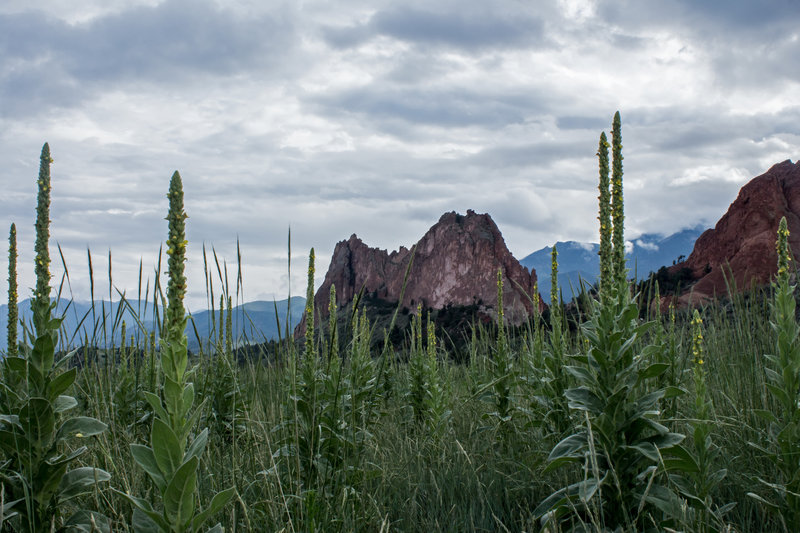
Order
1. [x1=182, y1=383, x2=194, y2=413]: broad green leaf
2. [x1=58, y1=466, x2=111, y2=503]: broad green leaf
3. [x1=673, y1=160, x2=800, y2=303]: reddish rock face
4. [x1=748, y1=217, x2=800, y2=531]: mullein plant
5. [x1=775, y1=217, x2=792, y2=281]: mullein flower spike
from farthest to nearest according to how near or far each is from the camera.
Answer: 1. [x1=673, y1=160, x2=800, y2=303]: reddish rock face
2. [x1=775, y1=217, x2=792, y2=281]: mullein flower spike
3. [x1=748, y1=217, x2=800, y2=531]: mullein plant
4. [x1=58, y1=466, x2=111, y2=503]: broad green leaf
5. [x1=182, y1=383, x2=194, y2=413]: broad green leaf

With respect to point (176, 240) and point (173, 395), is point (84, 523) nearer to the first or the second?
point (173, 395)

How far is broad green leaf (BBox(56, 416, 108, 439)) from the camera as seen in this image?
2.77 m

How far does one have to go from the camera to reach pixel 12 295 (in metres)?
2.98

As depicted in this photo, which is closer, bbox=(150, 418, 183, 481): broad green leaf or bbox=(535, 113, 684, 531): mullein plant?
bbox=(150, 418, 183, 481): broad green leaf

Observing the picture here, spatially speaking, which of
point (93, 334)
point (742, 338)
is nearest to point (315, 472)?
point (93, 334)

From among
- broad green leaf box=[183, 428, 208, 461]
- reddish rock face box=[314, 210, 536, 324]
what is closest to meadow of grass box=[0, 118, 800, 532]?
broad green leaf box=[183, 428, 208, 461]

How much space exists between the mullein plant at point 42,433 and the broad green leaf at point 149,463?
1.93ft

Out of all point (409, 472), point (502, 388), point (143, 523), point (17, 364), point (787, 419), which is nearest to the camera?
point (143, 523)

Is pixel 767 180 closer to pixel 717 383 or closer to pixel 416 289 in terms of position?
pixel 717 383

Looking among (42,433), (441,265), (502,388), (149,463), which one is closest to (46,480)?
(42,433)

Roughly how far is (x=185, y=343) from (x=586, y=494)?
2176 mm

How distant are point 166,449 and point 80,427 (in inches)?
37.9

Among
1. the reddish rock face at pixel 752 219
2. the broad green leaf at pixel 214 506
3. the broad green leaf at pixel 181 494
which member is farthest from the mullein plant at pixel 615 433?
the reddish rock face at pixel 752 219

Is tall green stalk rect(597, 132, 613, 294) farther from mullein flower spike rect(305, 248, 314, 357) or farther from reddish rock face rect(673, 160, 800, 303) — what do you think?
reddish rock face rect(673, 160, 800, 303)
